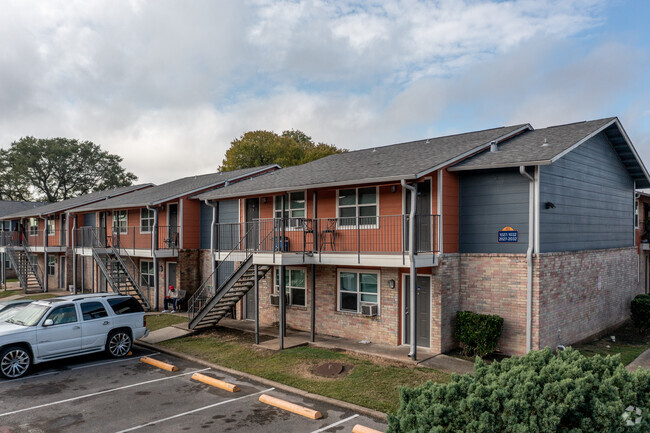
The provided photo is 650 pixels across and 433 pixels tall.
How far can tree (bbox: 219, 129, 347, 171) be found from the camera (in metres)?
45.3

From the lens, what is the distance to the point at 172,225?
21.2 meters

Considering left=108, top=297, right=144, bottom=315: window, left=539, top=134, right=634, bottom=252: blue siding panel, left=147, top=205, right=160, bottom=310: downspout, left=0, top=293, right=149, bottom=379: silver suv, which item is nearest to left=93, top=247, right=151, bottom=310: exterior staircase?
left=147, top=205, right=160, bottom=310: downspout

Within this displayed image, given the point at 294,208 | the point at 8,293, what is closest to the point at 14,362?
the point at 294,208

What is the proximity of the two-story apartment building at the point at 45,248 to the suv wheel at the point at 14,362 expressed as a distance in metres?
17.8

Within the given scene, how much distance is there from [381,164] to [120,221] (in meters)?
16.7

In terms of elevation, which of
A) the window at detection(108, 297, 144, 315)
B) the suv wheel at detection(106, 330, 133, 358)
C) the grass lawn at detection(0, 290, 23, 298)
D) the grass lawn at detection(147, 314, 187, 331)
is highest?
the window at detection(108, 297, 144, 315)

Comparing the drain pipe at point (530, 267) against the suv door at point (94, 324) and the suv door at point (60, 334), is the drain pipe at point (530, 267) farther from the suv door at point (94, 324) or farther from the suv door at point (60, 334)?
the suv door at point (60, 334)

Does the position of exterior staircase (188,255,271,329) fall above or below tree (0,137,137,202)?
below

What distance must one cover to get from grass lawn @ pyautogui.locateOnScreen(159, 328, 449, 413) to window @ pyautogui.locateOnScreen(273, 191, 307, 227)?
4128 millimetres

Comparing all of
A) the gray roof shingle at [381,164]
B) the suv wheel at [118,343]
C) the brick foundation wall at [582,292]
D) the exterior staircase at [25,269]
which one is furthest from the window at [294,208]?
the exterior staircase at [25,269]

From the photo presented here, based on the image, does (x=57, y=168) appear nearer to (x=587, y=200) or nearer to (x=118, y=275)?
(x=118, y=275)

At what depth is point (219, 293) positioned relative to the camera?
15.5m

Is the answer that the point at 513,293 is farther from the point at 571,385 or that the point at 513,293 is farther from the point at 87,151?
the point at 87,151

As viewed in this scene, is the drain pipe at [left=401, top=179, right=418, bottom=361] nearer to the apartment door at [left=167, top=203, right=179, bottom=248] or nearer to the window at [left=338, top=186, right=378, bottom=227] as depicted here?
the window at [left=338, top=186, right=378, bottom=227]
